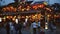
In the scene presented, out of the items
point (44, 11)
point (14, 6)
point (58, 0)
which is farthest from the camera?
point (58, 0)

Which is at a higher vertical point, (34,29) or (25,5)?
(25,5)

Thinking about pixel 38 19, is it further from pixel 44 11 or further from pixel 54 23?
pixel 54 23

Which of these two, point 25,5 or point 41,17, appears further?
point 25,5

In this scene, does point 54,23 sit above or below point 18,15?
below

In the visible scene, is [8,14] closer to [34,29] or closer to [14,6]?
[14,6]

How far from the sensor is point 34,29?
347 cm

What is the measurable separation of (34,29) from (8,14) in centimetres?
54

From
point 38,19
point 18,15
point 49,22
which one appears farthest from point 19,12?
point 49,22

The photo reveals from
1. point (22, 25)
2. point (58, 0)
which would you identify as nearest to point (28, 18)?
point (22, 25)

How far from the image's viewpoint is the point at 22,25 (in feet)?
10.8

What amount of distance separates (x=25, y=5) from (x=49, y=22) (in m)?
0.48

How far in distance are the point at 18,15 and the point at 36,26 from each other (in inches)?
13.6

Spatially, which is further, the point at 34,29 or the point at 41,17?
the point at 34,29

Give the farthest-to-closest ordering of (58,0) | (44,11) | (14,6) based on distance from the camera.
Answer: (58,0), (14,6), (44,11)
